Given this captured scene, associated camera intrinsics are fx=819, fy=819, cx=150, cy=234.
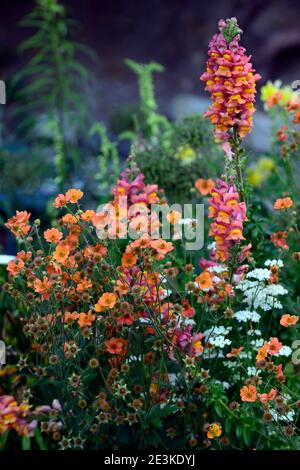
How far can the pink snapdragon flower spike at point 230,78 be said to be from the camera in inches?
82.7

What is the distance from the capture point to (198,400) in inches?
86.6

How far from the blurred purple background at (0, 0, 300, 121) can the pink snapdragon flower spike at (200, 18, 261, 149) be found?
4864 millimetres

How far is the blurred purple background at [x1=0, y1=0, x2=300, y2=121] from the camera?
7039mm

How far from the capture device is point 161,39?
7273mm

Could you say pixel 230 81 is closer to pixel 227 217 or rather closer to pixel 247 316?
pixel 227 217

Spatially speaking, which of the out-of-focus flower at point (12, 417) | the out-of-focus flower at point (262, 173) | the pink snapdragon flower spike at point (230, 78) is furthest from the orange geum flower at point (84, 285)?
the out-of-focus flower at point (262, 173)

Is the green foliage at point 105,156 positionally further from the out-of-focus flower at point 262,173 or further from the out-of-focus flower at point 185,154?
the out-of-focus flower at point 262,173

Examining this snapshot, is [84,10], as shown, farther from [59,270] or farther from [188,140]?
[59,270]

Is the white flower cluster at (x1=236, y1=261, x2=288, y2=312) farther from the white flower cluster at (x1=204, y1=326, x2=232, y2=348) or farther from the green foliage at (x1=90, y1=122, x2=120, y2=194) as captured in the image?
the green foliage at (x1=90, y1=122, x2=120, y2=194)

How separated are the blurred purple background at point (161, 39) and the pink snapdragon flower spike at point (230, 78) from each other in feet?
16.0

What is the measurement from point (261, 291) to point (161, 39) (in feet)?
17.8
